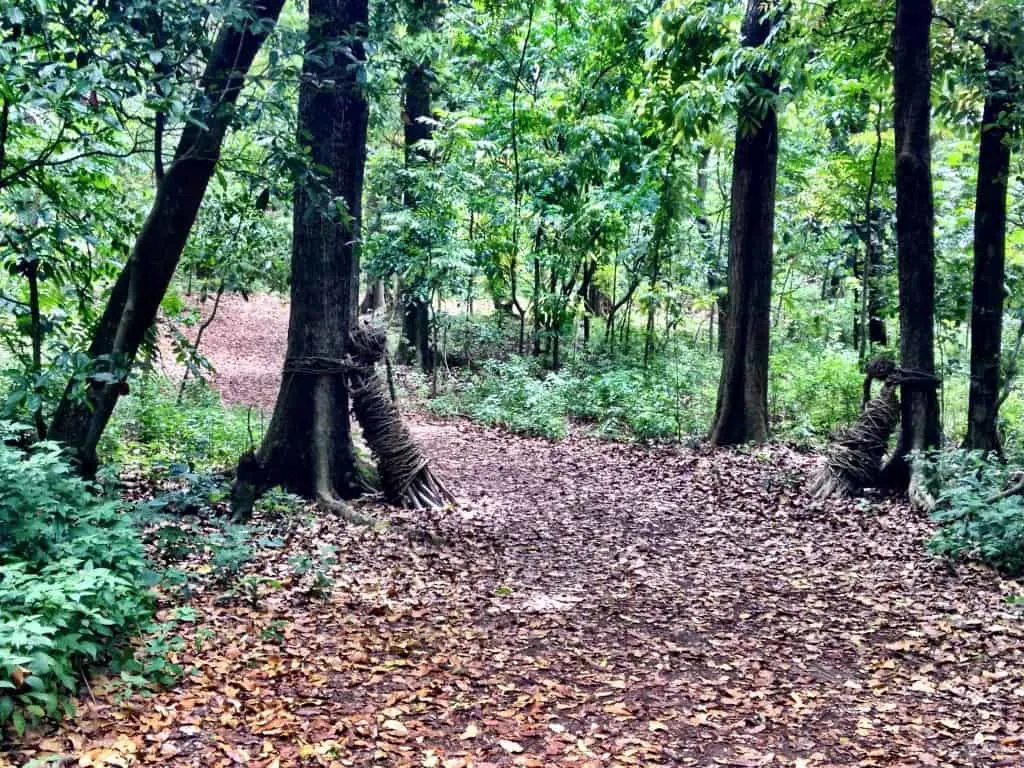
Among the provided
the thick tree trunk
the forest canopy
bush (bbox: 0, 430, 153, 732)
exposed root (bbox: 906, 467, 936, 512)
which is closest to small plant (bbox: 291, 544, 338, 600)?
the forest canopy

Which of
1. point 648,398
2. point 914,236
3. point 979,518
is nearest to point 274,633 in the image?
point 979,518

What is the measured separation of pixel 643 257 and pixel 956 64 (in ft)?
29.2

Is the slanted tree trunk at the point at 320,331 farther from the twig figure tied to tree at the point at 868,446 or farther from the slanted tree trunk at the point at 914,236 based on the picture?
the slanted tree trunk at the point at 914,236

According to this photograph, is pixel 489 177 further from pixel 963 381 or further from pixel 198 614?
pixel 198 614

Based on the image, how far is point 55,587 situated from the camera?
3270 mm

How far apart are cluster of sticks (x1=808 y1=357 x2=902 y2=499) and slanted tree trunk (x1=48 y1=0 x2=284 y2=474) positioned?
21.0 ft

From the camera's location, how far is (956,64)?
323 inches

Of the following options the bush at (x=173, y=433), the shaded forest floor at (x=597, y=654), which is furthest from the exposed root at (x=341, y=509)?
the bush at (x=173, y=433)

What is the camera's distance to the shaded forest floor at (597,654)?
132 inches

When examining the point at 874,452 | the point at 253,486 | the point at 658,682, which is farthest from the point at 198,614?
the point at 874,452

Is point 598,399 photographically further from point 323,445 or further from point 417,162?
→ point 323,445

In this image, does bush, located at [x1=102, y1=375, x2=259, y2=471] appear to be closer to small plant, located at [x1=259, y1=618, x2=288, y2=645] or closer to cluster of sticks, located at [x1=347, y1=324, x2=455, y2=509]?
cluster of sticks, located at [x1=347, y1=324, x2=455, y2=509]

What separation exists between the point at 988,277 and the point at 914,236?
1.13 meters

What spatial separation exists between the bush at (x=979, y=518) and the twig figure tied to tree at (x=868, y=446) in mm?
981
